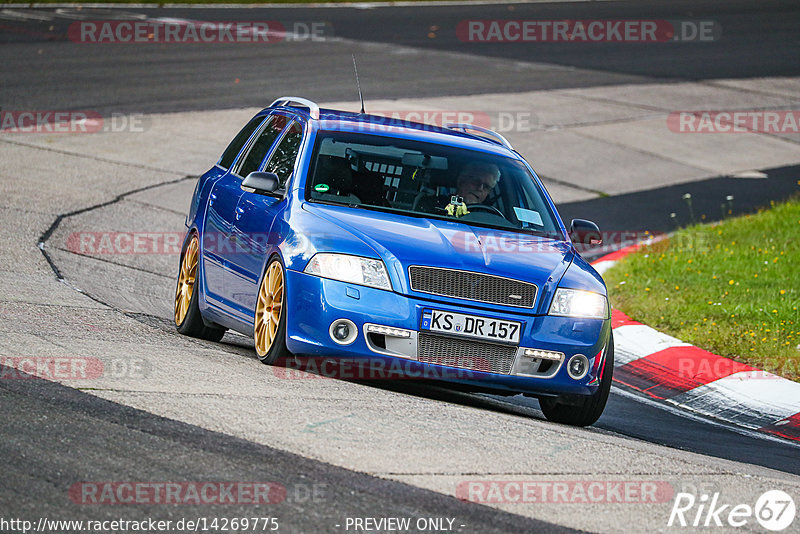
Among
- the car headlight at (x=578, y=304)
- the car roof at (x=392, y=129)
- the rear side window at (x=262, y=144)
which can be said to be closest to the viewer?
the car headlight at (x=578, y=304)

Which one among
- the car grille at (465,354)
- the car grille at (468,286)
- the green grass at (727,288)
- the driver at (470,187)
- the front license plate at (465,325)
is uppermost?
the driver at (470,187)

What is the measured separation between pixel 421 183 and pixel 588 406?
71.9 inches

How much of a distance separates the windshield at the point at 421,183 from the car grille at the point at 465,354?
1.16 meters

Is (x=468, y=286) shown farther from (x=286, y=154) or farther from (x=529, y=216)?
(x=286, y=154)

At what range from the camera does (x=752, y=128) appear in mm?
23062

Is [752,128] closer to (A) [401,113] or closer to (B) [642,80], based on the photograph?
(B) [642,80]

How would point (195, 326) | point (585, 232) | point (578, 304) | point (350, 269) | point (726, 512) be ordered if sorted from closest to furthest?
1. point (726, 512)
2. point (350, 269)
3. point (578, 304)
4. point (585, 232)
5. point (195, 326)

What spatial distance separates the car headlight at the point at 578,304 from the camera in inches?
287

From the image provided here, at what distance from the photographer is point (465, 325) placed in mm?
7047

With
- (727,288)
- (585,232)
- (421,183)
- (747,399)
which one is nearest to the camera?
(421,183)

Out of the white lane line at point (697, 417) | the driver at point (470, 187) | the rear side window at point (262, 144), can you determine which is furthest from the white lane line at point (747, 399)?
the rear side window at point (262, 144)

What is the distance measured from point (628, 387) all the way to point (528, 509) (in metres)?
4.42

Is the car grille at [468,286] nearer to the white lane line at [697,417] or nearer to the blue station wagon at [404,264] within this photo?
the blue station wagon at [404,264]

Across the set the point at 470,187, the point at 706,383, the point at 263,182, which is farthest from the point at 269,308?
the point at 706,383
